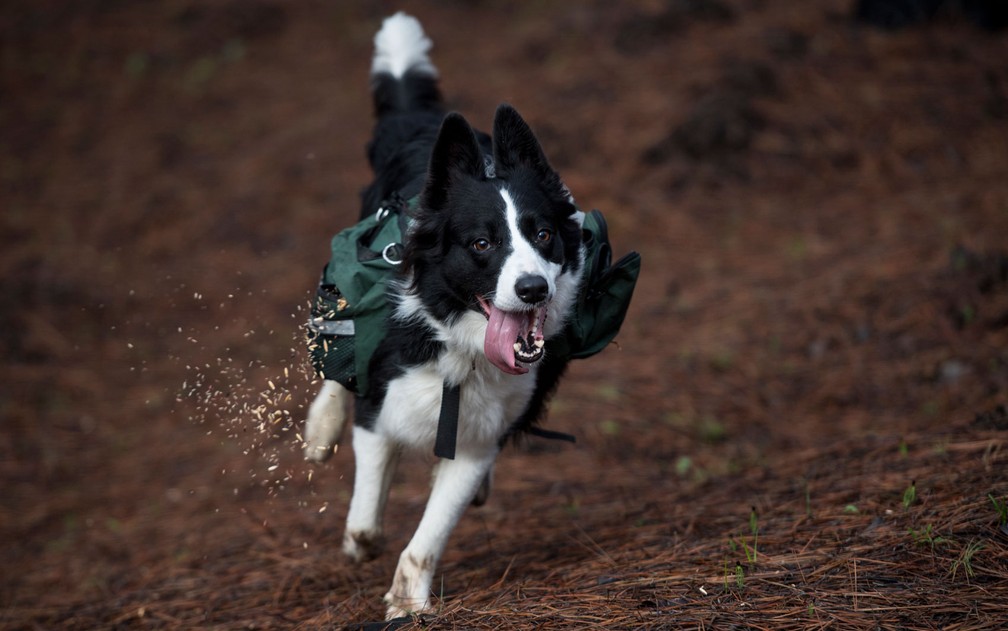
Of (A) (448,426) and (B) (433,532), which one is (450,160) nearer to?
(A) (448,426)

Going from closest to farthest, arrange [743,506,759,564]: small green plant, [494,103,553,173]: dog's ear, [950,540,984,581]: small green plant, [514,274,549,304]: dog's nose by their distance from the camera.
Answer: [950,540,984,581]: small green plant, [514,274,549,304]: dog's nose, [743,506,759,564]: small green plant, [494,103,553,173]: dog's ear

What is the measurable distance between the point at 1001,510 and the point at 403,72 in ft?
11.4

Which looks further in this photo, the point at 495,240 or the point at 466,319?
the point at 466,319

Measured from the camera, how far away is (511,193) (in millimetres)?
3441

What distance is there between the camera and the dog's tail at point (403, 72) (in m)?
5.10

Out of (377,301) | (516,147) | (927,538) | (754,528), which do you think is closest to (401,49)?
(516,147)

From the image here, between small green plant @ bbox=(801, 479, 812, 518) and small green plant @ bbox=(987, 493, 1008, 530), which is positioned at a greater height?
small green plant @ bbox=(987, 493, 1008, 530)

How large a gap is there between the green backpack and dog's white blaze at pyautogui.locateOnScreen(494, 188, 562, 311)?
437 mm

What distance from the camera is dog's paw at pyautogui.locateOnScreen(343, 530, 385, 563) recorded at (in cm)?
399

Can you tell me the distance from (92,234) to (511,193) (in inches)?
284

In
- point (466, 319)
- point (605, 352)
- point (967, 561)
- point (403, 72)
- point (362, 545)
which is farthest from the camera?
point (605, 352)

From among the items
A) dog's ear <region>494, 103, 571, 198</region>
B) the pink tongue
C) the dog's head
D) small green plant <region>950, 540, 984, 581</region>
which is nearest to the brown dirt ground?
small green plant <region>950, 540, 984, 581</region>

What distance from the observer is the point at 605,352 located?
7.15 meters

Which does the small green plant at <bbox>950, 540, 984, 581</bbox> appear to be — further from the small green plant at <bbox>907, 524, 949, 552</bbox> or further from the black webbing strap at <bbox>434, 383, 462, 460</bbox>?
the black webbing strap at <bbox>434, 383, 462, 460</bbox>
